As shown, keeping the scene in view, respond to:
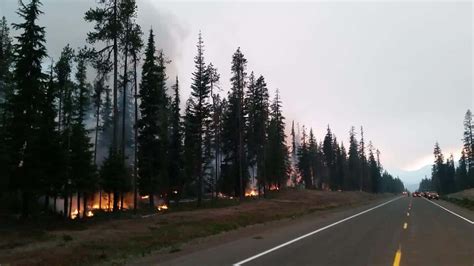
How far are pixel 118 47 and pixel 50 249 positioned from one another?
876 inches

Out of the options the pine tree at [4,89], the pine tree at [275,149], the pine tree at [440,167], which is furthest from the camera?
the pine tree at [440,167]

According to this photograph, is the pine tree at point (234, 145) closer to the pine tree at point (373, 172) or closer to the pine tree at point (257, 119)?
the pine tree at point (257, 119)

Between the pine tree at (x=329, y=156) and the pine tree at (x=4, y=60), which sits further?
the pine tree at (x=329, y=156)

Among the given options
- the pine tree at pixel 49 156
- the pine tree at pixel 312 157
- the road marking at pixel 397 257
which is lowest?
the road marking at pixel 397 257

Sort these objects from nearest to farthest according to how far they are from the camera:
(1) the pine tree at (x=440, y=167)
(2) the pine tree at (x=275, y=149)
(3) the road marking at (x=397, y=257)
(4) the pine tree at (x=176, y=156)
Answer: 1. (3) the road marking at (x=397, y=257)
2. (4) the pine tree at (x=176, y=156)
3. (2) the pine tree at (x=275, y=149)
4. (1) the pine tree at (x=440, y=167)

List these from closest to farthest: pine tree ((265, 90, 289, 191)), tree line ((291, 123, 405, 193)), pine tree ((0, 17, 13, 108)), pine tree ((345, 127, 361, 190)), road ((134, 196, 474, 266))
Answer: road ((134, 196, 474, 266)) < pine tree ((0, 17, 13, 108)) < pine tree ((265, 90, 289, 191)) < tree line ((291, 123, 405, 193)) < pine tree ((345, 127, 361, 190))

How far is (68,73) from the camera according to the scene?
56719 mm

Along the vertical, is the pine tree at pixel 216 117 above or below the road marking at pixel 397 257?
above

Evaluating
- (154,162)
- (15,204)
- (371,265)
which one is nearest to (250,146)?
(154,162)

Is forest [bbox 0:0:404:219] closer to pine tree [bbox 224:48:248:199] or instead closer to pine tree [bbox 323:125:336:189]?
pine tree [bbox 224:48:248:199]

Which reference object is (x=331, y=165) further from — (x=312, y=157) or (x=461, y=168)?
(x=461, y=168)

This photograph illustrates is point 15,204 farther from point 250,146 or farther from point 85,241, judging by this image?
point 250,146

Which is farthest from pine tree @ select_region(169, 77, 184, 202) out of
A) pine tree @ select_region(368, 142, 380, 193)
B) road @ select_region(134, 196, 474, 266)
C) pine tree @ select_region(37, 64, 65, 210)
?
pine tree @ select_region(368, 142, 380, 193)

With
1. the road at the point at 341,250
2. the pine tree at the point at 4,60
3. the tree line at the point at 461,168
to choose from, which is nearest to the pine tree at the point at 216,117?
the pine tree at the point at 4,60
